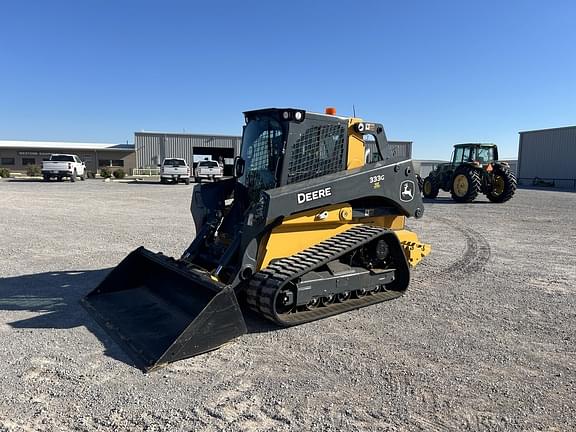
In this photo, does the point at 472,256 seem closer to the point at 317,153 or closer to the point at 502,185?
the point at 317,153

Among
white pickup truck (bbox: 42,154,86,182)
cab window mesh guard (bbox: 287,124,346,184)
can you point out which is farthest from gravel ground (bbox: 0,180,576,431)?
white pickup truck (bbox: 42,154,86,182)

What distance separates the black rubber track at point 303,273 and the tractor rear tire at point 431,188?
16.8 metres

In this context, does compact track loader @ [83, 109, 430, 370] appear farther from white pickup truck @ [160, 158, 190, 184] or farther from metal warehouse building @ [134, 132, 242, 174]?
metal warehouse building @ [134, 132, 242, 174]

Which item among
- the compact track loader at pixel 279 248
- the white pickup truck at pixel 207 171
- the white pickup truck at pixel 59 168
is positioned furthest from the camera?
the white pickup truck at pixel 207 171

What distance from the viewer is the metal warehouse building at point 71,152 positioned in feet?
152

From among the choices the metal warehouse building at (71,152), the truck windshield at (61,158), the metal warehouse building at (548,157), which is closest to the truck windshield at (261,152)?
the truck windshield at (61,158)

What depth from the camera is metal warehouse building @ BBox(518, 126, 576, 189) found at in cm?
3666

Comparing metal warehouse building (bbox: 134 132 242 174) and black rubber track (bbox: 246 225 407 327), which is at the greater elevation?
metal warehouse building (bbox: 134 132 242 174)

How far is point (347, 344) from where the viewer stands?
13.7ft

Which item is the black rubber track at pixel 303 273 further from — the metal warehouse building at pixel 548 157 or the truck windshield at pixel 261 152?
the metal warehouse building at pixel 548 157

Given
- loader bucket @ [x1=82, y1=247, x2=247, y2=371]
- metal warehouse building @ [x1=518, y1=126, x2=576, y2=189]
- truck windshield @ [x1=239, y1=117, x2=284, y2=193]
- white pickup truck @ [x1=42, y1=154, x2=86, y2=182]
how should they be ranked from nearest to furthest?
1. loader bucket @ [x1=82, y1=247, x2=247, y2=371]
2. truck windshield @ [x1=239, y1=117, x2=284, y2=193]
3. white pickup truck @ [x1=42, y1=154, x2=86, y2=182]
4. metal warehouse building @ [x1=518, y1=126, x2=576, y2=189]

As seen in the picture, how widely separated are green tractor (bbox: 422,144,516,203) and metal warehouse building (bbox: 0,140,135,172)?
117ft

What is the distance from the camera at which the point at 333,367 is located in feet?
12.2

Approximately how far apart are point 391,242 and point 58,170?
1171 inches
